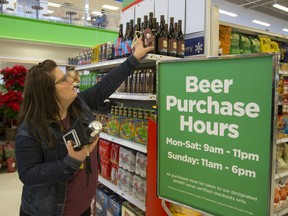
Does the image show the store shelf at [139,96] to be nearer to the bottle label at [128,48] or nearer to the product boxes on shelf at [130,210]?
the bottle label at [128,48]

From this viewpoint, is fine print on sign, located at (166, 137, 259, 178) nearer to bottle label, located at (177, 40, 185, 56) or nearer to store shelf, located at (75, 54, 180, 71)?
store shelf, located at (75, 54, 180, 71)

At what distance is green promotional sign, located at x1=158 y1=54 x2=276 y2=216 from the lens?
4.10ft

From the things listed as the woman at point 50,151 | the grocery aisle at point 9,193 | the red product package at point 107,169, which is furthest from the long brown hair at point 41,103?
the grocery aisle at point 9,193

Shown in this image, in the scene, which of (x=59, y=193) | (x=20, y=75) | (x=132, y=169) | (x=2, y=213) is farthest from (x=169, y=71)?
(x=20, y=75)

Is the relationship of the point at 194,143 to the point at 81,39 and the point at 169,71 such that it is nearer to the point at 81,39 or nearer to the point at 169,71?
the point at 169,71

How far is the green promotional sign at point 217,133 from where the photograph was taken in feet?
4.10

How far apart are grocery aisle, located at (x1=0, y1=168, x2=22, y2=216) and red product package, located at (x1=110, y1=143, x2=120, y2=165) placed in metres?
1.72

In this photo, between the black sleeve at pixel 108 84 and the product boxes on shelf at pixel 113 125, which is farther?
the product boxes on shelf at pixel 113 125

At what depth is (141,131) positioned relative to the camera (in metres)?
2.45

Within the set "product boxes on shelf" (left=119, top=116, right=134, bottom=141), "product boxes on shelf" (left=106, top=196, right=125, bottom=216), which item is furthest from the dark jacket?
"product boxes on shelf" (left=106, top=196, right=125, bottom=216)

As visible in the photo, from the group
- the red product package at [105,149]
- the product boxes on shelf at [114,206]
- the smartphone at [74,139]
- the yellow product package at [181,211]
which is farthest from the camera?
the red product package at [105,149]

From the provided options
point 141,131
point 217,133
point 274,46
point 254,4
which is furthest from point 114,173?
point 254,4

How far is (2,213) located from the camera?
373 cm

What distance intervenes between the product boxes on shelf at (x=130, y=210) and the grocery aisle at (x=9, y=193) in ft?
5.75
